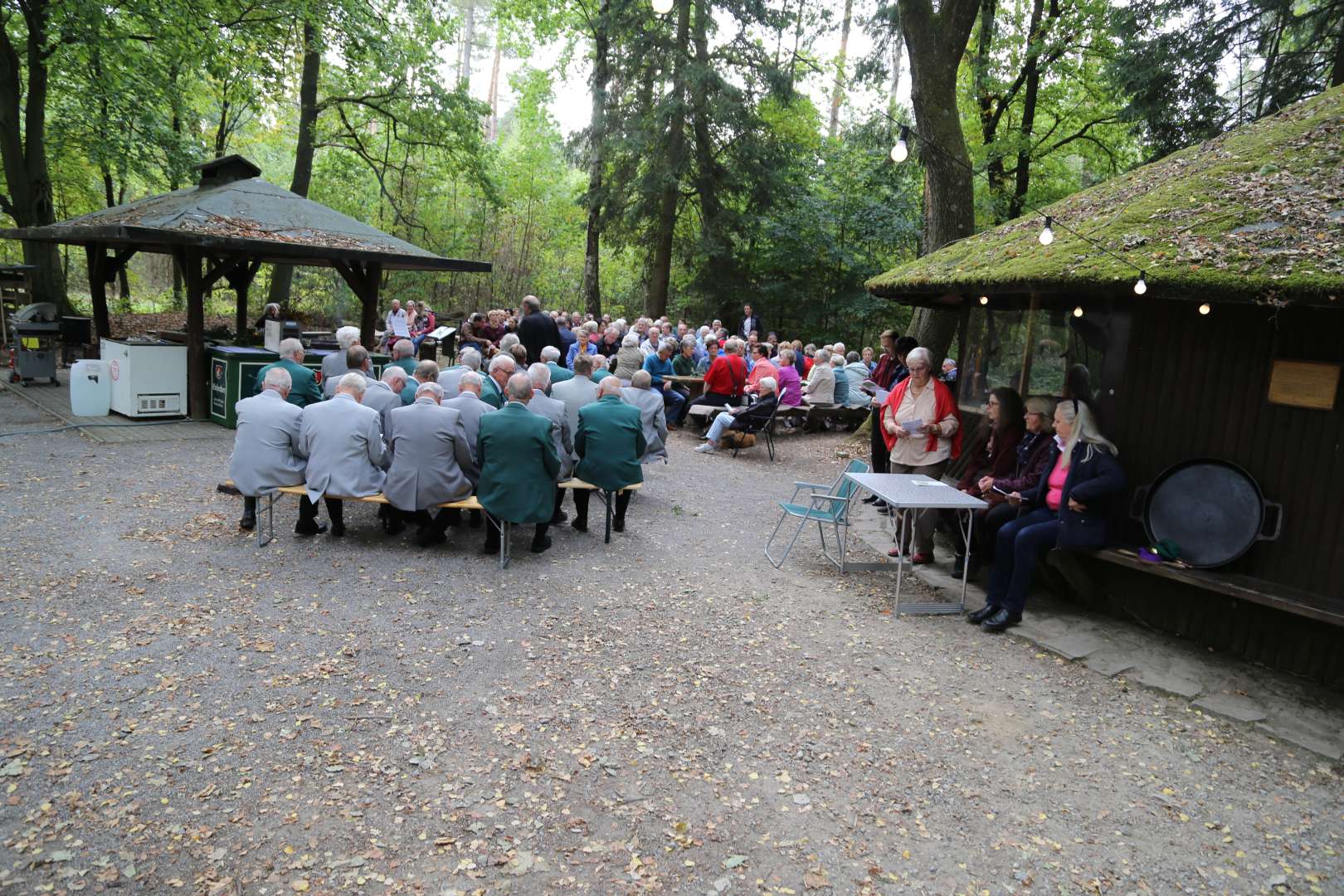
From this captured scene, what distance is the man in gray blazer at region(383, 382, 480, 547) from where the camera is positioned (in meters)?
6.64

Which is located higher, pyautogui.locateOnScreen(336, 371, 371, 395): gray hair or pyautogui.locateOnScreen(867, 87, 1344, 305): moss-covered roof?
pyautogui.locateOnScreen(867, 87, 1344, 305): moss-covered roof

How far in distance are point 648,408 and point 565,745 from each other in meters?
5.27

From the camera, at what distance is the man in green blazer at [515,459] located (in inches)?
259

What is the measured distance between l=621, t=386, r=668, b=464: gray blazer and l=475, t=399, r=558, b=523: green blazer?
226 centimetres

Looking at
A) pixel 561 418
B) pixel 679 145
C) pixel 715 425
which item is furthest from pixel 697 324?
pixel 561 418

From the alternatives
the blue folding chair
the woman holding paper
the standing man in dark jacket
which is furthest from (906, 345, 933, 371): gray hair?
the standing man in dark jacket

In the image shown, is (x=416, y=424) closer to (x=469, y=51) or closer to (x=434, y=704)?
(x=434, y=704)

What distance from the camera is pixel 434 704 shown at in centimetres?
443

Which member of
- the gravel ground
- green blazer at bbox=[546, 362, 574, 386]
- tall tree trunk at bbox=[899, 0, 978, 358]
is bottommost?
the gravel ground

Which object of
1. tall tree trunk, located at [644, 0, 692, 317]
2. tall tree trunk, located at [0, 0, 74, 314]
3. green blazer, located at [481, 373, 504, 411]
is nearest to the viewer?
green blazer, located at [481, 373, 504, 411]

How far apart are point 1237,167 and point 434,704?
689 cm

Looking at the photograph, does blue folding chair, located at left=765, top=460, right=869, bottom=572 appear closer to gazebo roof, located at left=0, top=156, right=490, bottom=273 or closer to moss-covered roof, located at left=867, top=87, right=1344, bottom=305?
moss-covered roof, located at left=867, top=87, right=1344, bottom=305

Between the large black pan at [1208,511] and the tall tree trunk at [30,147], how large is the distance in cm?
1819

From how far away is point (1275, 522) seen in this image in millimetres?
5379
